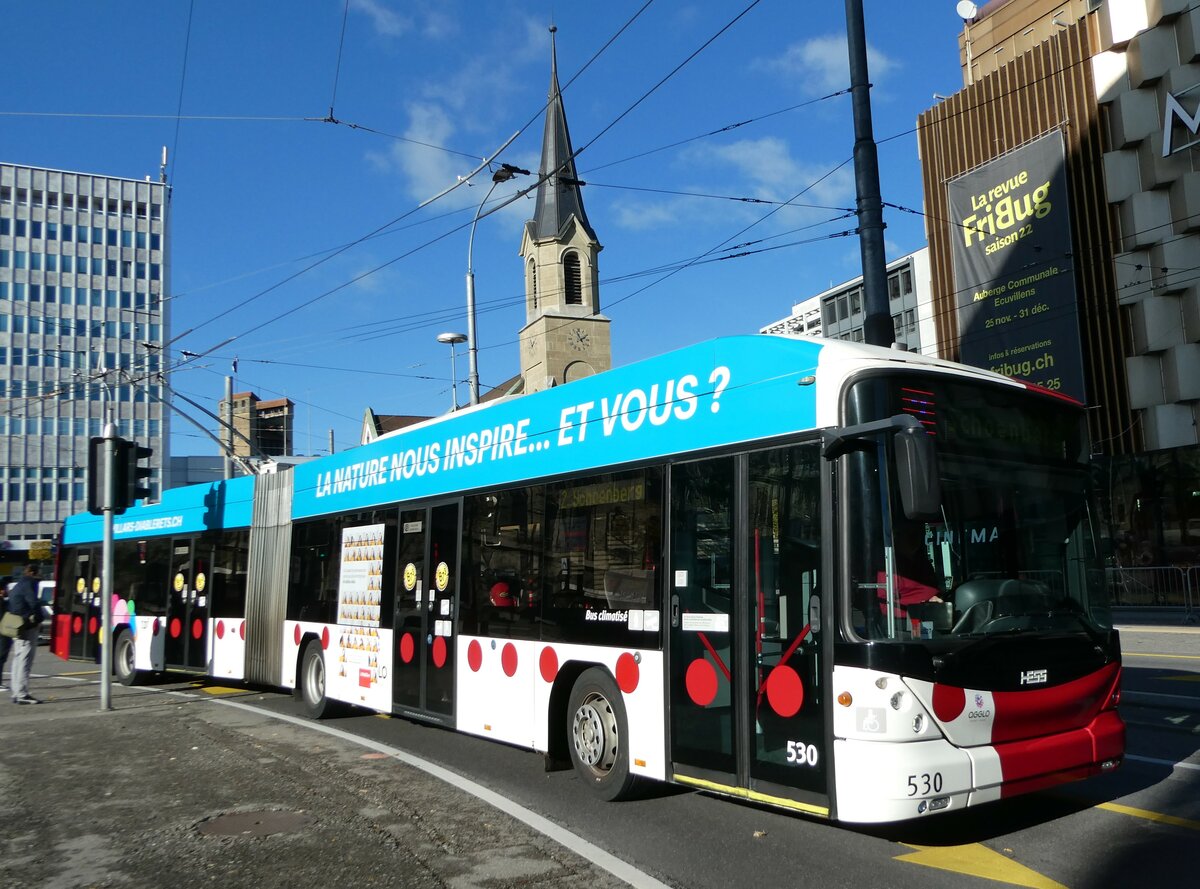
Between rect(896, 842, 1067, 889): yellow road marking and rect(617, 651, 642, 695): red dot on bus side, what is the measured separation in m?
2.01

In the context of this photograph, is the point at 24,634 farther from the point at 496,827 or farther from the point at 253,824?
the point at 496,827

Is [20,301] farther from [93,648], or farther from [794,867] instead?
[794,867]

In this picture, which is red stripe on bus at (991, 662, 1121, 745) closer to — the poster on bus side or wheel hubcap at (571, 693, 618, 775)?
wheel hubcap at (571, 693, 618, 775)

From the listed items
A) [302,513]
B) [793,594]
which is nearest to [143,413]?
[302,513]

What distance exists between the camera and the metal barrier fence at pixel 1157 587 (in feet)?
81.4

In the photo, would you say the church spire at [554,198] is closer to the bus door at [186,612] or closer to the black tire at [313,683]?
the bus door at [186,612]

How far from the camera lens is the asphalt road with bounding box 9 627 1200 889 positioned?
18.2ft

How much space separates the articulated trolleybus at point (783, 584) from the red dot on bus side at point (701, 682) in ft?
0.05

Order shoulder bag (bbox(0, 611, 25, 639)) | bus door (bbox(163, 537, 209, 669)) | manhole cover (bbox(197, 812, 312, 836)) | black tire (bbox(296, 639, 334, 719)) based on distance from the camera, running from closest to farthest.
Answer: manhole cover (bbox(197, 812, 312, 836)) → black tire (bbox(296, 639, 334, 719)) → shoulder bag (bbox(0, 611, 25, 639)) → bus door (bbox(163, 537, 209, 669))

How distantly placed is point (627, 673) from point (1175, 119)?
3046 centimetres

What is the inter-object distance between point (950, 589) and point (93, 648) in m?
15.6

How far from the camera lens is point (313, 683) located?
12180 millimetres

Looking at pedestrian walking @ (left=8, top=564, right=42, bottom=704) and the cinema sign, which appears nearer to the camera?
pedestrian walking @ (left=8, top=564, right=42, bottom=704)

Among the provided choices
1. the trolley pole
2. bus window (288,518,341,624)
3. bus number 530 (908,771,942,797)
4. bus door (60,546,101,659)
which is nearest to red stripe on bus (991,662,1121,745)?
bus number 530 (908,771,942,797)
